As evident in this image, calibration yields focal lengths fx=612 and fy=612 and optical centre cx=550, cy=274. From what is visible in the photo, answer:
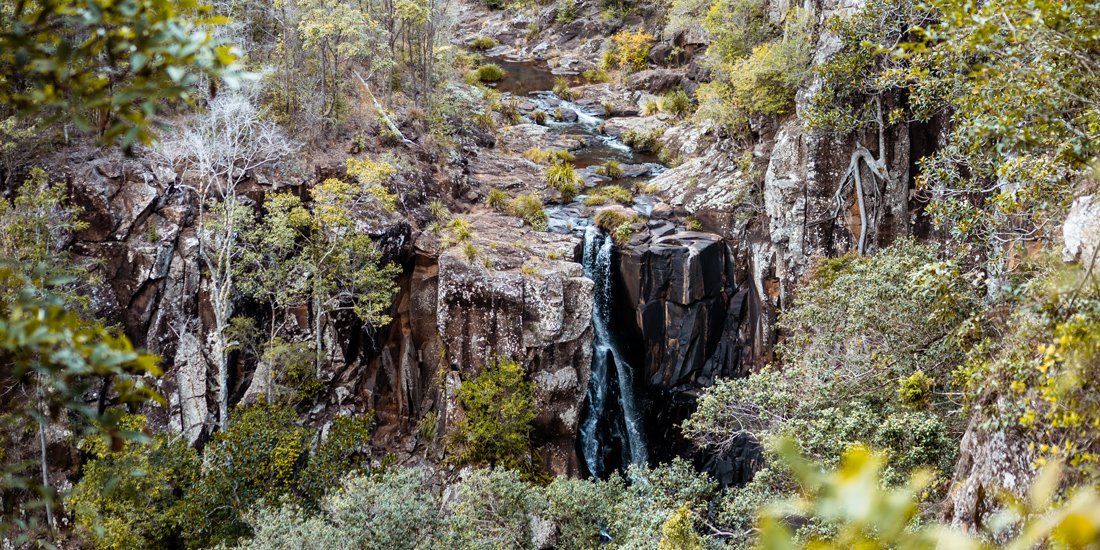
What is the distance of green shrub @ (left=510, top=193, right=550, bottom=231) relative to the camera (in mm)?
20969

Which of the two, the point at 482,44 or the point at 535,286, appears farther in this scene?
the point at 482,44

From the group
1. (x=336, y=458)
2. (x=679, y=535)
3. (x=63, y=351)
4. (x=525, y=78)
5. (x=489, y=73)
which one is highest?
(x=489, y=73)

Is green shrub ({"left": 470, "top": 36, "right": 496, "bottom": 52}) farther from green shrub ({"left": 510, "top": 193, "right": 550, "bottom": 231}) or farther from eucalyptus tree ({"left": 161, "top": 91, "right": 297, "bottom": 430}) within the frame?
eucalyptus tree ({"left": 161, "top": 91, "right": 297, "bottom": 430})

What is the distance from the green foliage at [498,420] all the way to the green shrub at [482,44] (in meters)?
35.9

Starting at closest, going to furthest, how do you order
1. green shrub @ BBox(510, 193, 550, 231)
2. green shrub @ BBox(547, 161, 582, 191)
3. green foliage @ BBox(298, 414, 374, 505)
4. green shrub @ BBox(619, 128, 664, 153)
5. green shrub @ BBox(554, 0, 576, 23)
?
green foliage @ BBox(298, 414, 374, 505) → green shrub @ BBox(510, 193, 550, 231) → green shrub @ BBox(547, 161, 582, 191) → green shrub @ BBox(619, 128, 664, 153) → green shrub @ BBox(554, 0, 576, 23)

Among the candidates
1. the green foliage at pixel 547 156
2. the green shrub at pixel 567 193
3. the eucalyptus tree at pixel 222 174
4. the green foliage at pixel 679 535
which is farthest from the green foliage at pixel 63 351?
the green foliage at pixel 547 156

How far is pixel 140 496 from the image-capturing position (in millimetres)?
13031

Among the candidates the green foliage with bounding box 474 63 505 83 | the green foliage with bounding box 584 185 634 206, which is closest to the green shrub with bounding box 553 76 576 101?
the green foliage with bounding box 474 63 505 83

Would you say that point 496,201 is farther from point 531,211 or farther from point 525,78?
point 525,78

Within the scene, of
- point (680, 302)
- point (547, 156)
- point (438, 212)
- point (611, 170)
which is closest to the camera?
point (680, 302)

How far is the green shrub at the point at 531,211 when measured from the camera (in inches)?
826

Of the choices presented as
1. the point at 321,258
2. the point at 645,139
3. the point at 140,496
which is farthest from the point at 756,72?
the point at 140,496

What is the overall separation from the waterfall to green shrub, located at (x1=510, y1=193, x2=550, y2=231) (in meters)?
1.59

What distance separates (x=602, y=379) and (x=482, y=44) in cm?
3484
